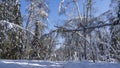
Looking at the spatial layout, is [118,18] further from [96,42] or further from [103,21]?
[96,42]

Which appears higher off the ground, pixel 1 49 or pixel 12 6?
pixel 12 6

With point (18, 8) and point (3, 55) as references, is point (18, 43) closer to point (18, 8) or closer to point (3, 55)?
point (3, 55)

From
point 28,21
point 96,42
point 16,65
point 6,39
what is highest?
point 28,21

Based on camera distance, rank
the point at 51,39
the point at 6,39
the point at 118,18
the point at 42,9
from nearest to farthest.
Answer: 1. the point at 118,18
2. the point at 51,39
3. the point at 6,39
4. the point at 42,9

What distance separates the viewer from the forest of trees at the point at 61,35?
6754mm

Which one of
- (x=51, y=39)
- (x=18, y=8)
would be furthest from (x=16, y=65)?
(x=18, y=8)

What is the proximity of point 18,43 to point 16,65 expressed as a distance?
1725cm

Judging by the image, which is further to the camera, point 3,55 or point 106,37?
point 3,55

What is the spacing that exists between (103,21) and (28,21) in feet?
54.0

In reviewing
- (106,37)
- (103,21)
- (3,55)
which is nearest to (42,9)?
(3,55)

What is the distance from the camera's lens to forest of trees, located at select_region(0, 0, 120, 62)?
675cm

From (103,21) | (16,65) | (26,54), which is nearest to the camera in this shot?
Answer: (16,65)

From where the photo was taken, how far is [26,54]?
61.4ft

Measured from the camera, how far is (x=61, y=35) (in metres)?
7.40
